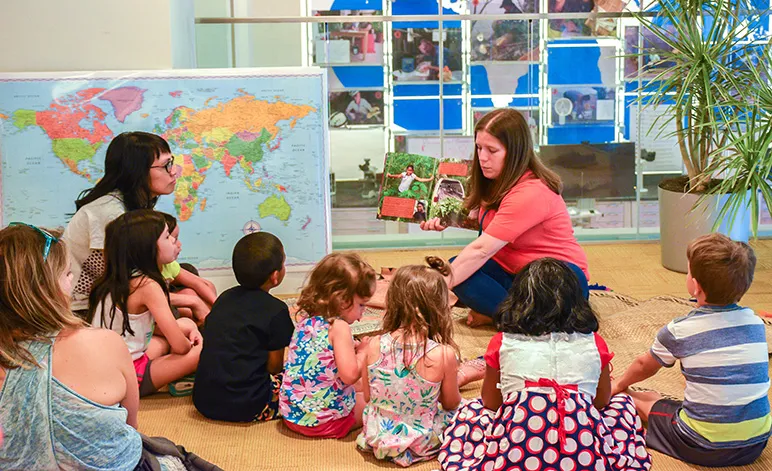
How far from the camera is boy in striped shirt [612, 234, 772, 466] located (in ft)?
8.53

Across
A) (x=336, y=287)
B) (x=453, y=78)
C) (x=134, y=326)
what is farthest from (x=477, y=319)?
(x=453, y=78)

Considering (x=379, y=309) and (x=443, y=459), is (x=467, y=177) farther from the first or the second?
(x=443, y=459)

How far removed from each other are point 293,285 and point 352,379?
189 cm

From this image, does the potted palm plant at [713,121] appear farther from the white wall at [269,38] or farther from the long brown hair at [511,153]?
the white wall at [269,38]

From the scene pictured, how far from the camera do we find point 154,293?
3.12 m

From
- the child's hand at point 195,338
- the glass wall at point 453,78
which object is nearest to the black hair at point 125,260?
the child's hand at point 195,338

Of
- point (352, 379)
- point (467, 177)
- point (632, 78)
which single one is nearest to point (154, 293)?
point (352, 379)

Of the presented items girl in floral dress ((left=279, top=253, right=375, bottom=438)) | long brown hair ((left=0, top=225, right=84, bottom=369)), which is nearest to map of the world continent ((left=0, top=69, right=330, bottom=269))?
girl in floral dress ((left=279, top=253, right=375, bottom=438))

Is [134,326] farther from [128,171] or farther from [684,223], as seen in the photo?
[684,223]

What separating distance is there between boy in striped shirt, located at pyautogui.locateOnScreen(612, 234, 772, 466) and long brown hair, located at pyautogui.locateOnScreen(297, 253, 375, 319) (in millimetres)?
895

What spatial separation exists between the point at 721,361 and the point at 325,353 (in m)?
1.13

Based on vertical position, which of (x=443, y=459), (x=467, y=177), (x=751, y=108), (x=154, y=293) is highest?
(x=751, y=108)

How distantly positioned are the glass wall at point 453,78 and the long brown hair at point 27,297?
3.38m

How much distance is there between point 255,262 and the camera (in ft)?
9.91
